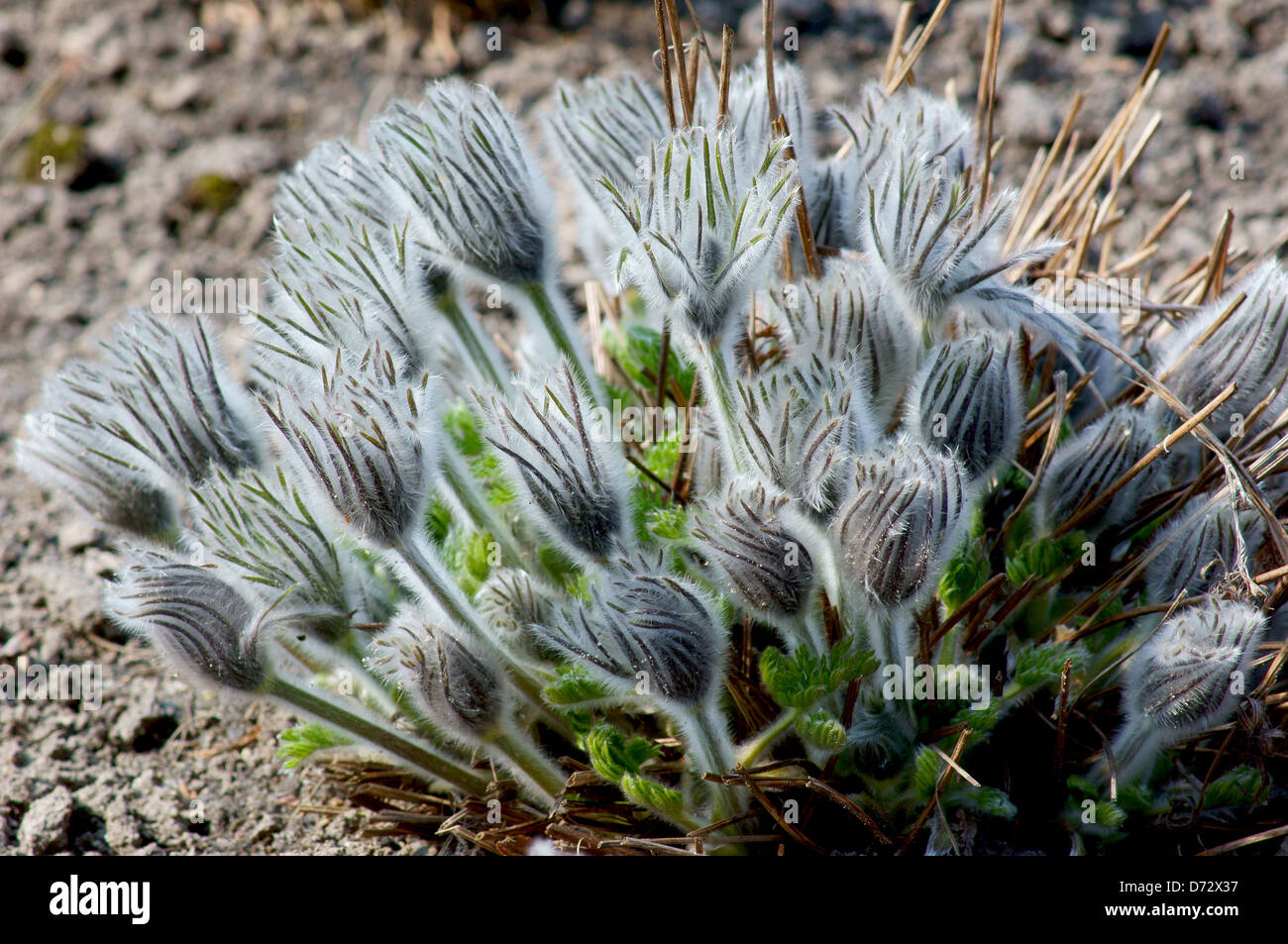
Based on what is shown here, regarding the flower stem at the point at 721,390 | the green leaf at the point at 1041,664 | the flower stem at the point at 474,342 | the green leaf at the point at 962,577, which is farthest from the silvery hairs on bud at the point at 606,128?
the green leaf at the point at 1041,664

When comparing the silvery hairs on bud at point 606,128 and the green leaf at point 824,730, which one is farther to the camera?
the silvery hairs on bud at point 606,128

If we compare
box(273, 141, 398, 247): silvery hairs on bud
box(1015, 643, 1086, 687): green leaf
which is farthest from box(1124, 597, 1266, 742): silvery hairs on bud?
box(273, 141, 398, 247): silvery hairs on bud

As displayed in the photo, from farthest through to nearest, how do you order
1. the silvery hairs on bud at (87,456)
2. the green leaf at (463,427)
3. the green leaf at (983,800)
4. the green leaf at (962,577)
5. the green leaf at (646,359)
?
the green leaf at (646,359)
the green leaf at (463,427)
the silvery hairs on bud at (87,456)
the green leaf at (962,577)
the green leaf at (983,800)

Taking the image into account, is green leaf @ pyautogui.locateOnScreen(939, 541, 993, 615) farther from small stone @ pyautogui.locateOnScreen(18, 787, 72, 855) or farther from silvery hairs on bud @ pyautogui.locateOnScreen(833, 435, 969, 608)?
small stone @ pyautogui.locateOnScreen(18, 787, 72, 855)

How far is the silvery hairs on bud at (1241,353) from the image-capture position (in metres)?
2.26

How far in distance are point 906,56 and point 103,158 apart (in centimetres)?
314

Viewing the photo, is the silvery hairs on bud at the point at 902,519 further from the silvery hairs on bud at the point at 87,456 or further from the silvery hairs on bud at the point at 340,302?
the silvery hairs on bud at the point at 87,456

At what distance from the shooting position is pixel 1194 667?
75.8 inches

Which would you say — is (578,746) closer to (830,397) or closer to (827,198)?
(830,397)

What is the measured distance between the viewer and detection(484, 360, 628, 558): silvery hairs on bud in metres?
2.00

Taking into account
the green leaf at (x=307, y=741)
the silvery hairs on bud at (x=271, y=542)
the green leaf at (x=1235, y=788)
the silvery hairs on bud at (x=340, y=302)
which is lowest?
the green leaf at (x=1235, y=788)

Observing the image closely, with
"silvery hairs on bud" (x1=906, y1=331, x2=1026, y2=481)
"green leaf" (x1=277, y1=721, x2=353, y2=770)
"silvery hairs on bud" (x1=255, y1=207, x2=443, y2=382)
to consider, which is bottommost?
"green leaf" (x1=277, y1=721, x2=353, y2=770)

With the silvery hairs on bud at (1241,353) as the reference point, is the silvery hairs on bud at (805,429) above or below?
below
